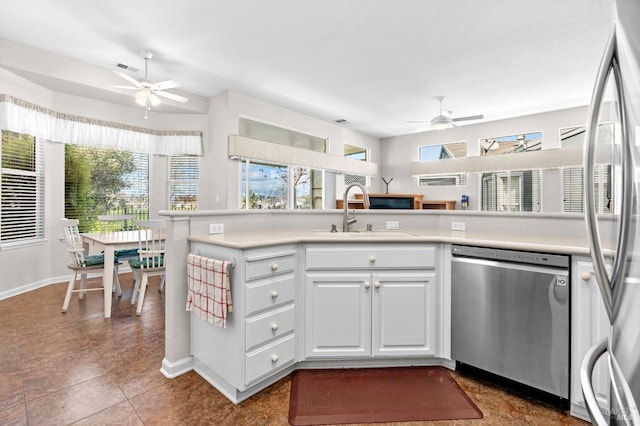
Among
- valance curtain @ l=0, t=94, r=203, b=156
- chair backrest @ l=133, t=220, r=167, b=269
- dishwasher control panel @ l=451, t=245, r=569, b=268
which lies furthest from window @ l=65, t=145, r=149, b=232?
dishwasher control panel @ l=451, t=245, r=569, b=268

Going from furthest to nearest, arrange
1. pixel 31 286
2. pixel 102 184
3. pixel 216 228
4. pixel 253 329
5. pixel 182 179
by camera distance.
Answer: pixel 182 179
pixel 102 184
pixel 31 286
pixel 216 228
pixel 253 329

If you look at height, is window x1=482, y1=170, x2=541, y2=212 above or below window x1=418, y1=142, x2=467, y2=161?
below

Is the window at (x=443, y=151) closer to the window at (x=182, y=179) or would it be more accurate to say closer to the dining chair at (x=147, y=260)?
the window at (x=182, y=179)

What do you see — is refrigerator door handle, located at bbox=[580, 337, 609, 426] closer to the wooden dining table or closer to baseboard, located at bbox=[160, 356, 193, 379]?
baseboard, located at bbox=[160, 356, 193, 379]

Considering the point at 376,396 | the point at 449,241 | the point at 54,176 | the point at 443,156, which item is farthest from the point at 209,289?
the point at 443,156

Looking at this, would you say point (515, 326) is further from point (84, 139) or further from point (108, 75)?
point (84, 139)

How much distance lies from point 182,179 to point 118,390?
4205 millimetres

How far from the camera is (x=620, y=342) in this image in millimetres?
570

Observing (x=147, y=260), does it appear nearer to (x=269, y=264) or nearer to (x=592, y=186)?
(x=269, y=264)

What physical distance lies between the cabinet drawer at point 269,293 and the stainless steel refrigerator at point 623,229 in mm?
1448

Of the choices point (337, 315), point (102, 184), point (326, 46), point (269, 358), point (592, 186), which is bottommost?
point (269, 358)

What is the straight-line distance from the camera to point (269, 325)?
1853 millimetres

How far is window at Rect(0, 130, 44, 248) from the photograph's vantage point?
12.6ft

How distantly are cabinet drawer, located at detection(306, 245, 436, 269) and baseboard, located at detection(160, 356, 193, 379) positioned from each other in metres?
1.06
